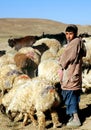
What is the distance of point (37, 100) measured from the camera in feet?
27.2

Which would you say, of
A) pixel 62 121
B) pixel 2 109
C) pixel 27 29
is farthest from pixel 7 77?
pixel 27 29

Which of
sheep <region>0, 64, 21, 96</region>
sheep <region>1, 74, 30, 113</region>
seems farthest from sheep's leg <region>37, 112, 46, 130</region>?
sheep <region>0, 64, 21, 96</region>

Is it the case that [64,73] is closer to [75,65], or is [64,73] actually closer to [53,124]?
[75,65]

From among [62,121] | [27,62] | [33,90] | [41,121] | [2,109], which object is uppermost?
[33,90]

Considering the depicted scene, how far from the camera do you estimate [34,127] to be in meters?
8.66

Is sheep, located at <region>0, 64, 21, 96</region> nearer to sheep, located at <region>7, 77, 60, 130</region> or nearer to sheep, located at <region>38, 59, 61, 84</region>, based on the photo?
sheep, located at <region>38, 59, 61, 84</region>

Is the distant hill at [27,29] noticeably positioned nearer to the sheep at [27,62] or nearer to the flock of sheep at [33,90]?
the sheep at [27,62]

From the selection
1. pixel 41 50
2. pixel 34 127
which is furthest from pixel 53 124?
pixel 41 50

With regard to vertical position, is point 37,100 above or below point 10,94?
above

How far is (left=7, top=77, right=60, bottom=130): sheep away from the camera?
26.9 ft

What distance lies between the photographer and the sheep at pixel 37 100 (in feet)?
26.9

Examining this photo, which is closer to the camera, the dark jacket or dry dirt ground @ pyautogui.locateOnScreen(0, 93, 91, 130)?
the dark jacket

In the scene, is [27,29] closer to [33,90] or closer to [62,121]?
[62,121]

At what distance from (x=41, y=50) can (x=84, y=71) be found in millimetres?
3820
